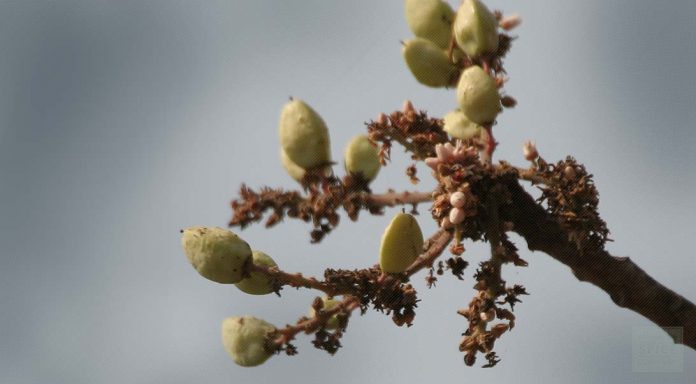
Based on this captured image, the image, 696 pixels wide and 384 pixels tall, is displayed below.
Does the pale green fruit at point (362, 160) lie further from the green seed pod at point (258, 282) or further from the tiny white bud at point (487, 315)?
the tiny white bud at point (487, 315)

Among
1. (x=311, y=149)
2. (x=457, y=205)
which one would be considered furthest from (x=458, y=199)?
(x=311, y=149)

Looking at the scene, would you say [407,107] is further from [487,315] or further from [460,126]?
[487,315]

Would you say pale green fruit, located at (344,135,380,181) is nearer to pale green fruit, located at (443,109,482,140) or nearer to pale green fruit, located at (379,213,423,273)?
pale green fruit, located at (379,213,423,273)

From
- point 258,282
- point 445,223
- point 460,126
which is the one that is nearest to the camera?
point 445,223

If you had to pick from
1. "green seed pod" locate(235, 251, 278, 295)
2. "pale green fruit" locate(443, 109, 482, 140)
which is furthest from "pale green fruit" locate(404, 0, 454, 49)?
"green seed pod" locate(235, 251, 278, 295)

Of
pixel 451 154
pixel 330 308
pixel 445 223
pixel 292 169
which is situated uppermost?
pixel 451 154

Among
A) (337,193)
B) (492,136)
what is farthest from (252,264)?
(492,136)
